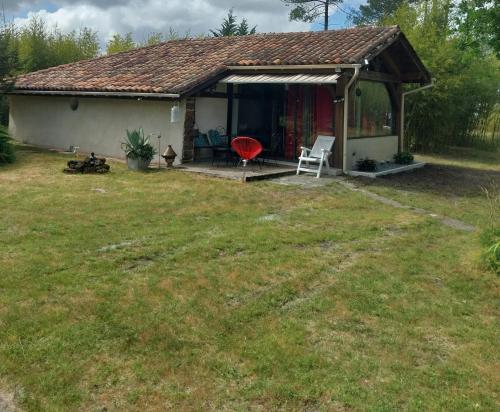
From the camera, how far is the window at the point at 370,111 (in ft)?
46.8

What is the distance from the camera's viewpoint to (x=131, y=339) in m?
4.17

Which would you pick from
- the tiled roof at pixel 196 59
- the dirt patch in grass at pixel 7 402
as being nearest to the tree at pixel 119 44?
the tiled roof at pixel 196 59

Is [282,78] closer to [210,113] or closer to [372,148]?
[210,113]

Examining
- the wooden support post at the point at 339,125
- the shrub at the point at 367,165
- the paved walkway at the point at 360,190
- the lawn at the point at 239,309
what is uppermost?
the wooden support post at the point at 339,125

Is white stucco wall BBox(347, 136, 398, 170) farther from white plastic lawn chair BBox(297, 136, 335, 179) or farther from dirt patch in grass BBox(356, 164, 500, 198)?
dirt patch in grass BBox(356, 164, 500, 198)

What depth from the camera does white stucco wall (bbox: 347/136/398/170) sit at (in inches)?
551

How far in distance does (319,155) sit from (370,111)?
10.4 feet

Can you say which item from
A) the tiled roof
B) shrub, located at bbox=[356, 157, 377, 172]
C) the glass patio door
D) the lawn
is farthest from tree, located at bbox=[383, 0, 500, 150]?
the lawn

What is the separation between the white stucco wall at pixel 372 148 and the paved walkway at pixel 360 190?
1396 millimetres

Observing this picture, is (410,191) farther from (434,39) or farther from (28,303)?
(434,39)

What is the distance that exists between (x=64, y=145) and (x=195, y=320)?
1418 centimetres

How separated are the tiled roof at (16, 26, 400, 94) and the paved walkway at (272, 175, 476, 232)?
279cm

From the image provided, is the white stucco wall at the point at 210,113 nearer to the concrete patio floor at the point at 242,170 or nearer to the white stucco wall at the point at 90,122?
the white stucco wall at the point at 90,122

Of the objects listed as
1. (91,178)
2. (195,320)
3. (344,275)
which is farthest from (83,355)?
(91,178)
